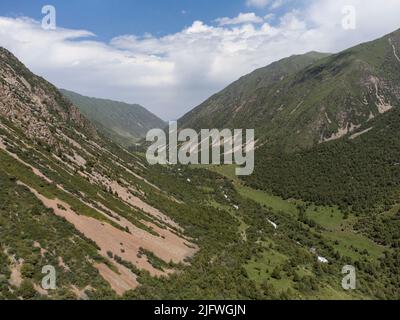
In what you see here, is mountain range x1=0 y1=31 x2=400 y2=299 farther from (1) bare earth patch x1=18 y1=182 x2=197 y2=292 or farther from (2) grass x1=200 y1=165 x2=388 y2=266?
(2) grass x1=200 y1=165 x2=388 y2=266

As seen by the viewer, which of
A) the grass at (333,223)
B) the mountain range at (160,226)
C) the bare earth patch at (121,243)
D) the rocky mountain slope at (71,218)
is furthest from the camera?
the grass at (333,223)

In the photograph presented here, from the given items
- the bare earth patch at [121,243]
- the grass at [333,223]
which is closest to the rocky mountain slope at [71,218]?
the bare earth patch at [121,243]

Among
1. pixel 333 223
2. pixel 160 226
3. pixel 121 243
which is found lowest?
pixel 333 223

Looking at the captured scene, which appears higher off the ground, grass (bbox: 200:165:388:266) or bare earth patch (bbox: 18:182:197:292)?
bare earth patch (bbox: 18:182:197:292)

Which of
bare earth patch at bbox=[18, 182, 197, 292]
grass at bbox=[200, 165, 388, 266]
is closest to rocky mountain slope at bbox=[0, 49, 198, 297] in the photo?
bare earth patch at bbox=[18, 182, 197, 292]

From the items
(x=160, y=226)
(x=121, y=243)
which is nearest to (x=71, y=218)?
(x=121, y=243)

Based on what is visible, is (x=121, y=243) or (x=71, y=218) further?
(x=121, y=243)

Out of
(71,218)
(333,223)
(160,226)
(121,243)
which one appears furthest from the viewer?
(333,223)

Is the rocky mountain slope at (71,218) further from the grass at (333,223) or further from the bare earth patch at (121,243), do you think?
the grass at (333,223)

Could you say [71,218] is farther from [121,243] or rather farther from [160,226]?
[160,226]
